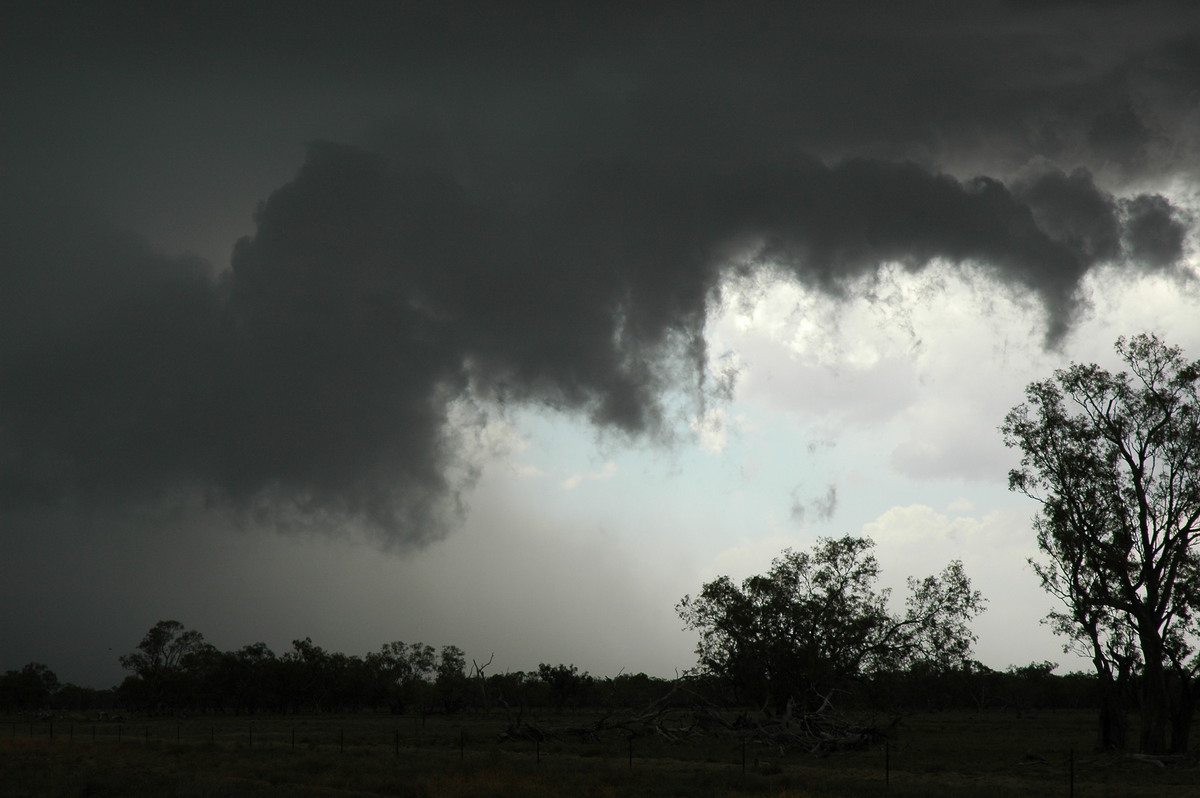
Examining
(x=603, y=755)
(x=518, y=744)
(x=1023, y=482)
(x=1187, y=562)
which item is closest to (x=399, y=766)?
(x=603, y=755)

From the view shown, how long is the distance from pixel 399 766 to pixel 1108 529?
3234 centimetres

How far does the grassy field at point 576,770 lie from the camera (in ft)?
87.9

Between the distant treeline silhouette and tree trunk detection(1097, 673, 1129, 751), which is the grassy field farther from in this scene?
the distant treeline silhouette

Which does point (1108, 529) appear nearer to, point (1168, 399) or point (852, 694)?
point (1168, 399)

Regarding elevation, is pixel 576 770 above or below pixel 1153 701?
below

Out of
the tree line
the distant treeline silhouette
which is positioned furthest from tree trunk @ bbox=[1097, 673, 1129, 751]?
the distant treeline silhouette

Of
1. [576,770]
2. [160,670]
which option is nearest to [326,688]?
[160,670]

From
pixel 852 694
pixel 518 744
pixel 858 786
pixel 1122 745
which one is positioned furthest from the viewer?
pixel 852 694

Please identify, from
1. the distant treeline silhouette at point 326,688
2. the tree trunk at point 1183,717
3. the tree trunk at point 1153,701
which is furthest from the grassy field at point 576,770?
the distant treeline silhouette at point 326,688

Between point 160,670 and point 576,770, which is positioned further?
point 160,670

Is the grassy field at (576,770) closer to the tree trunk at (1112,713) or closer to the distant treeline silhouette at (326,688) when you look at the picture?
the tree trunk at (1112,713)

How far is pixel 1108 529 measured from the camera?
132 feet

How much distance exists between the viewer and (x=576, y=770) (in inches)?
1299

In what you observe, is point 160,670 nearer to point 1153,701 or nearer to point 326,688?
point 326,688
